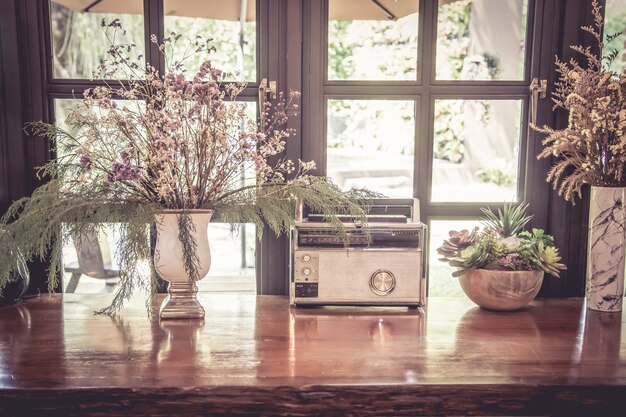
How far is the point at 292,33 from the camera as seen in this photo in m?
2.13

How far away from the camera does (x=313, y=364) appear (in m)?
1.51

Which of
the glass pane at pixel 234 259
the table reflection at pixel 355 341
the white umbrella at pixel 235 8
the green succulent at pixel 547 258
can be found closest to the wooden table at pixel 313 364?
the table reflection at pixel 355 341

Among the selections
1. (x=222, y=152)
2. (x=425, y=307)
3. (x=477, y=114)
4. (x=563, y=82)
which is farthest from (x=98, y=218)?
(x=563, y=82)

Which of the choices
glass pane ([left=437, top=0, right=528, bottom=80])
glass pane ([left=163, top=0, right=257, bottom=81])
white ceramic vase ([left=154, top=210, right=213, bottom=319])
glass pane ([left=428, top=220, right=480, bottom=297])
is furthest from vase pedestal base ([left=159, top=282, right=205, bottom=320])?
glass pane ([left=437, top=0, right=528, bottom=80])

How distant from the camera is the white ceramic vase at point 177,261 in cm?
178

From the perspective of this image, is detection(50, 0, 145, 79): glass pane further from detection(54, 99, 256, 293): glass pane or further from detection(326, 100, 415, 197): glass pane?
detection(326, 100, 415, 197): glass pane

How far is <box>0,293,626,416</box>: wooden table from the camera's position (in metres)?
1.40

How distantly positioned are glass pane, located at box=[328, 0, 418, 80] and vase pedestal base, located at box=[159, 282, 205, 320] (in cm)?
92

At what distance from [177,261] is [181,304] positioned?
16cm

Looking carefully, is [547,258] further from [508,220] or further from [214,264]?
[214,264]

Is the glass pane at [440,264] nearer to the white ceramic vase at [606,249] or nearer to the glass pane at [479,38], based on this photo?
the white ceramic vase at [606,249]

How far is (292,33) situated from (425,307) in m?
1.05

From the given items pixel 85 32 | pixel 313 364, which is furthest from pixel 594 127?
pixel 85 32

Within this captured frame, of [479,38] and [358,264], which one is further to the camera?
[479,38]
